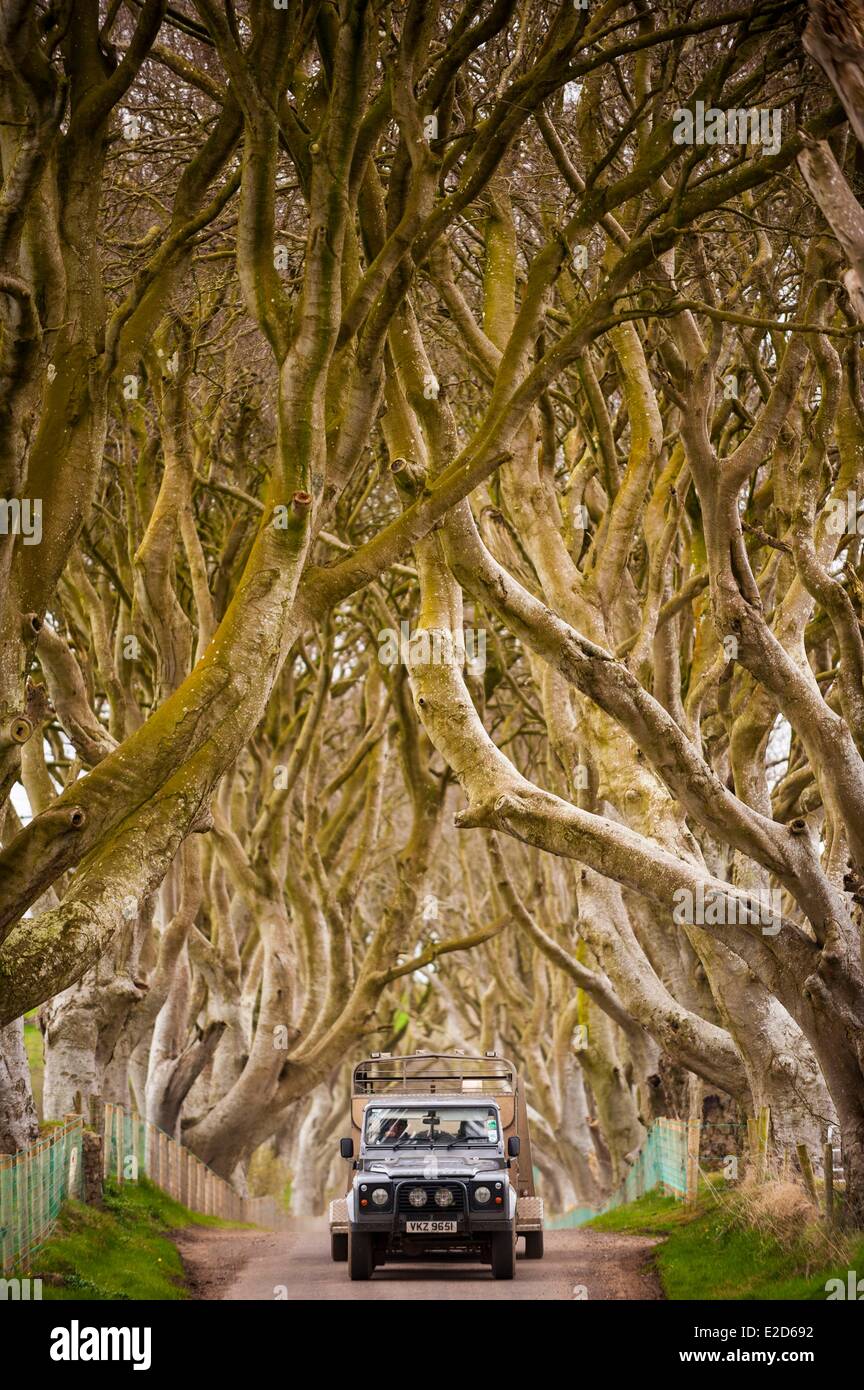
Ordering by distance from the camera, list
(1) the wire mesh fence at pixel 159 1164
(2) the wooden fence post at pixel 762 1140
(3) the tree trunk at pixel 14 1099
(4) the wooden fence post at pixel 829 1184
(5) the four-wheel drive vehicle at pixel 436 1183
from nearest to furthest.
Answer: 1. (4) the wooden fence post at pixel 829 1184
2. (3) the tree trunk at pixel 14 1099
3. (5) the four-wheel drive vehicle at pixel 436 1183
4. (2) the wooden fence post at pixel 762 1140
5. (1) the wire mesh fence at pixel 159 1164

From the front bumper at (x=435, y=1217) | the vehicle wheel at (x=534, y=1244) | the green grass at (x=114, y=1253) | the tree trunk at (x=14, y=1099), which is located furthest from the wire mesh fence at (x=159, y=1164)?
the vehicle wheel at (x=534, y=1244)

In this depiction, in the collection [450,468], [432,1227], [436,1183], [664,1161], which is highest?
[450,468]

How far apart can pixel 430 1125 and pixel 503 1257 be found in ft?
5.46

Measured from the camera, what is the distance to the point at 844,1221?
402 inches

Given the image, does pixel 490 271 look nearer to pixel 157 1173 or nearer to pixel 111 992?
pixel 111 992

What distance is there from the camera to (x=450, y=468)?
1073 cm

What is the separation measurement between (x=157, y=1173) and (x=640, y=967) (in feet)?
25.3

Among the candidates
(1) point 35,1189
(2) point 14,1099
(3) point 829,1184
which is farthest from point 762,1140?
(2) point 14,1099

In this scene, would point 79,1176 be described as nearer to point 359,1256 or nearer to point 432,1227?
point 359,1256

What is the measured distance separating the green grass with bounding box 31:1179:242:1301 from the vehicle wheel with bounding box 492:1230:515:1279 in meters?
2.65

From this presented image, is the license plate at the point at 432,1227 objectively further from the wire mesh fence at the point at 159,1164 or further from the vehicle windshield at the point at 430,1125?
the wire mesh fence at the point at 159,1164

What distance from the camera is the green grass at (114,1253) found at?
10766mm

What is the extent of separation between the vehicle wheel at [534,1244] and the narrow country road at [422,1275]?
0.15 m
